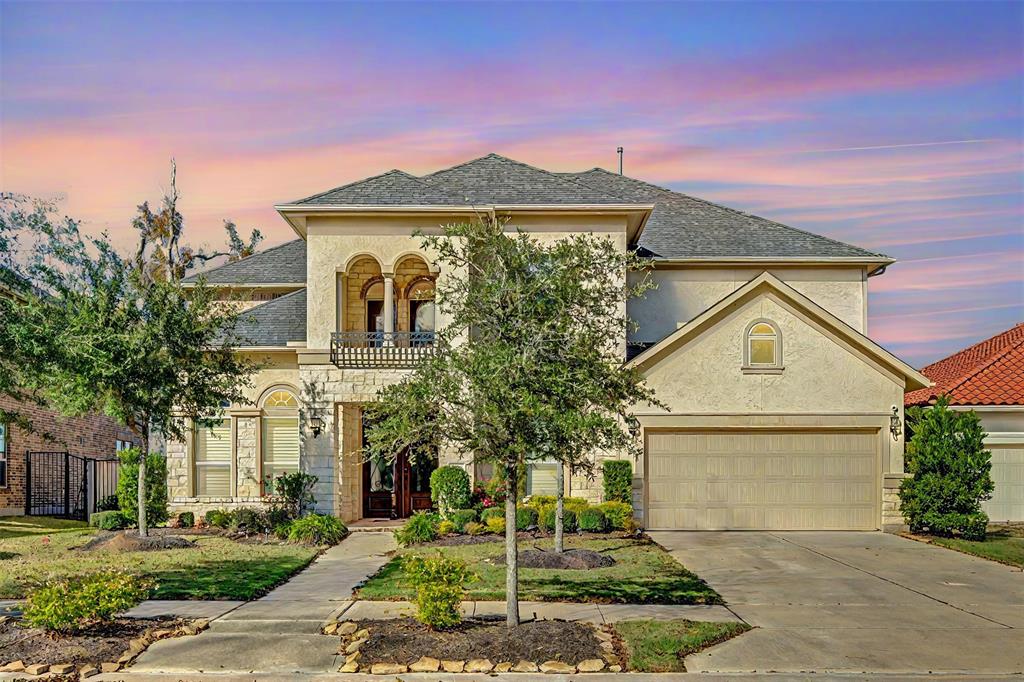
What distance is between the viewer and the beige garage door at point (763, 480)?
21.9 metres

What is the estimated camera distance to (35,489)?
26.1 meters

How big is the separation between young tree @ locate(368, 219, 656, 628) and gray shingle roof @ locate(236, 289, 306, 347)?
12.3 m

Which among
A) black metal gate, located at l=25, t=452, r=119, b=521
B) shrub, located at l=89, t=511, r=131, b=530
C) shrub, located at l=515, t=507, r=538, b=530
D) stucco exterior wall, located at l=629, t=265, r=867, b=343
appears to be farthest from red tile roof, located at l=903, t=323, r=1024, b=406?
black metal gate, located at l=25, t=452, r=119, b=521

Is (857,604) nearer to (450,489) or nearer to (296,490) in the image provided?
(450,489)

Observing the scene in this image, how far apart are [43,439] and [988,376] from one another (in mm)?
22015

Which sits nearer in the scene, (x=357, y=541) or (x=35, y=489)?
(x=357, y=541)

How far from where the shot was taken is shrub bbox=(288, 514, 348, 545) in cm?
1961

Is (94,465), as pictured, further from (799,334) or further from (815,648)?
(815,648)

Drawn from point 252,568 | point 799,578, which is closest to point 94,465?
point 252,568

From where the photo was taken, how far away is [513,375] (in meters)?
10.6

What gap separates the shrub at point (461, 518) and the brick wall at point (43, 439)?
8.46 metres

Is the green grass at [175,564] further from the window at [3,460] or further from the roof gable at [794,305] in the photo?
the roof gable at [794,305]

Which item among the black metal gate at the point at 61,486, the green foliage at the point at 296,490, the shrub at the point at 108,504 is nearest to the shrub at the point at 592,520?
the green foliage at the point at 296,490

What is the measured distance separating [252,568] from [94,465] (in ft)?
43.3
